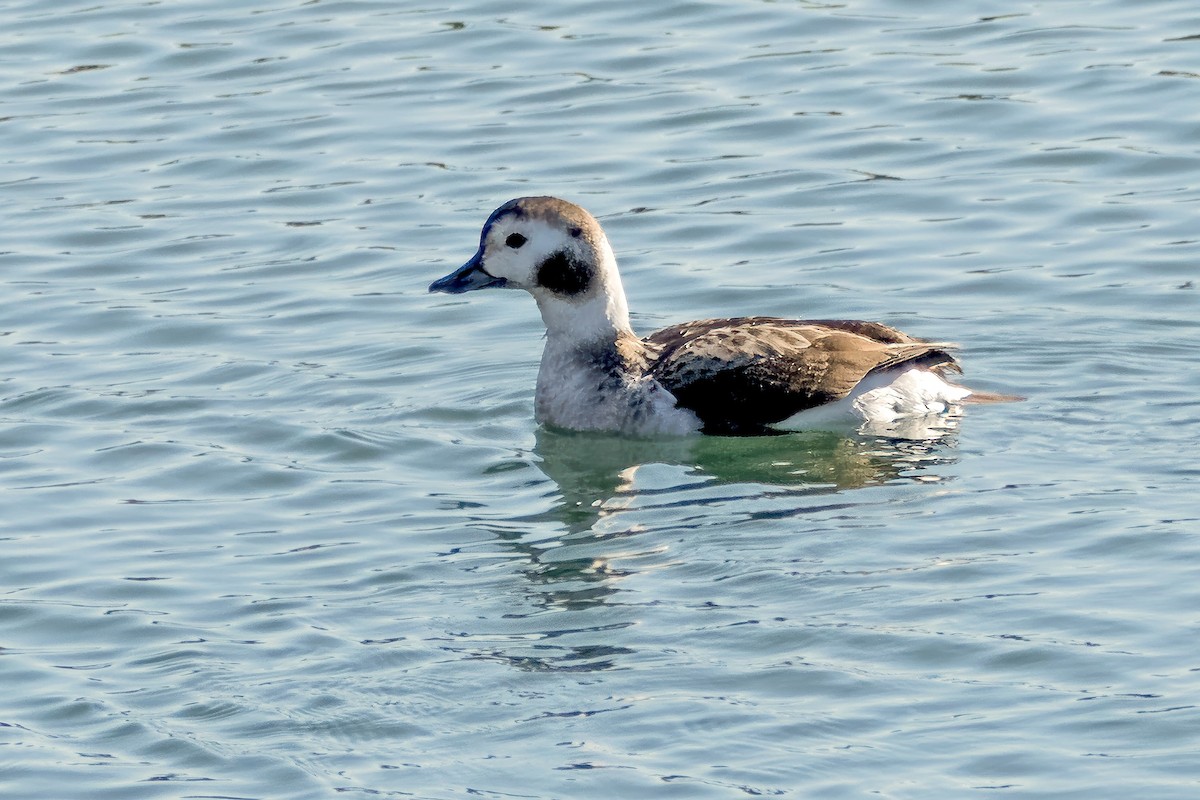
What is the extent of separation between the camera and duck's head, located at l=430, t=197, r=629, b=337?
12.5 metres

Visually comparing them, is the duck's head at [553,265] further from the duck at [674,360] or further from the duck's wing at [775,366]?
the duck's wing at [775,366]

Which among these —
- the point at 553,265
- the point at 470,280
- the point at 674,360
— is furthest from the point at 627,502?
the point at 470,280

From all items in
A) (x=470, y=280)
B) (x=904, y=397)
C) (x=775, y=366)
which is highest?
(x=470, y=280)

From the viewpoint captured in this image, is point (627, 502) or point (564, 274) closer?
point (627, 502)

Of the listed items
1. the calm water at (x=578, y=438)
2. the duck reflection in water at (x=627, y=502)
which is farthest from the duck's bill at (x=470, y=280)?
the duck reflection in water at (x=627, y=502)

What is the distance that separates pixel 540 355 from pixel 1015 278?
307 cm

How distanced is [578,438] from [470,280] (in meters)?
1.10

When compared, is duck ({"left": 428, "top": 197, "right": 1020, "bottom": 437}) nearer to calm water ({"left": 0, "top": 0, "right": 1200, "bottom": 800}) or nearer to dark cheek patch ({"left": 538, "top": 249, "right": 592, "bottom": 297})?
dark cheek patch ({"left": 538, "top": 249, "right": 592, "bottom": 297})

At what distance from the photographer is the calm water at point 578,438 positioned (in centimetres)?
845

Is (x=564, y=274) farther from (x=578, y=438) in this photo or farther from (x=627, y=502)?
(x=627, y=502)

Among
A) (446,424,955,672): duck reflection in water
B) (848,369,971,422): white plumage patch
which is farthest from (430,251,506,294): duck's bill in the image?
(848,369,971,422): white plumage patch

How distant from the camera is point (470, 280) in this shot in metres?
12.7

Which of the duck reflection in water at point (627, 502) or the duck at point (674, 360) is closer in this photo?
the duck reflection in water at point (627, 502)

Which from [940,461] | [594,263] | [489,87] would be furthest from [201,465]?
[489,87]
